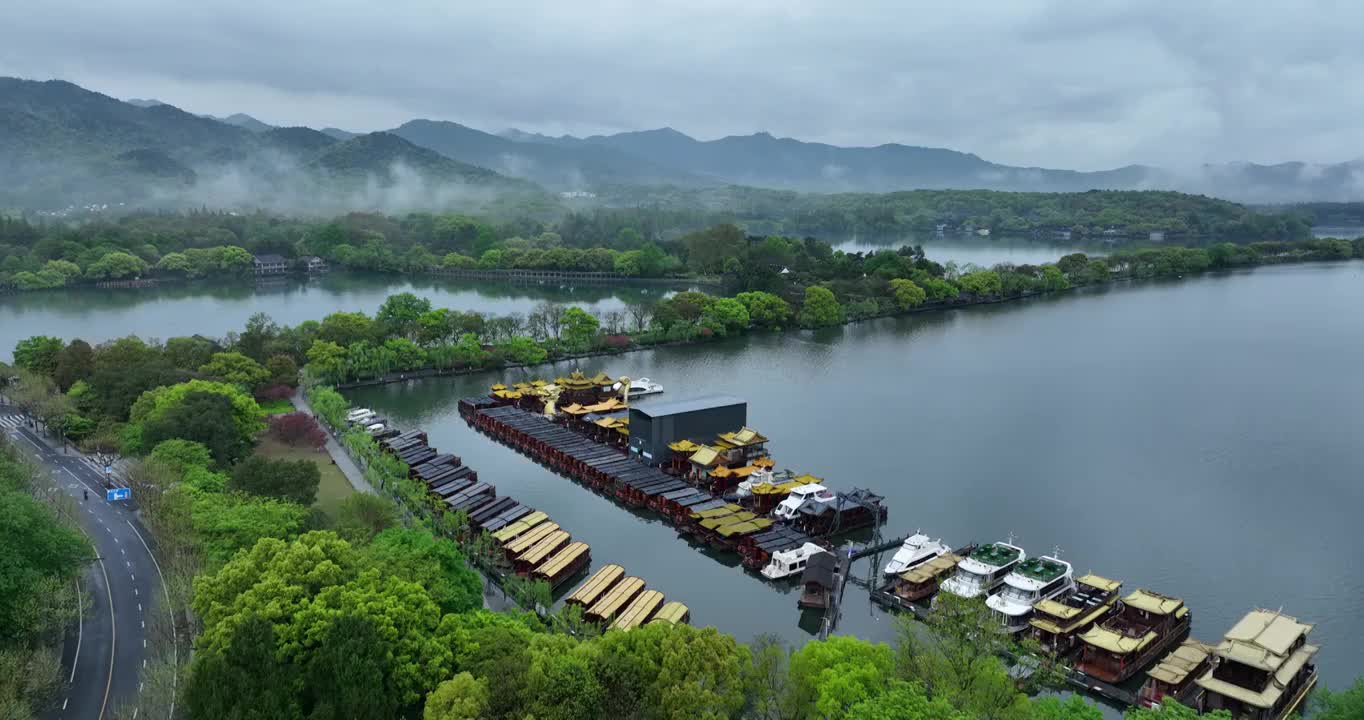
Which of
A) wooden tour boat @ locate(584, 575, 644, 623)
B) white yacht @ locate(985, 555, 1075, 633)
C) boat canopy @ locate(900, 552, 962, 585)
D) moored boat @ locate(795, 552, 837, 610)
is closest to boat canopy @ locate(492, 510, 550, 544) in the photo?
wooden tour boat @ locate(584, 575, 644, 623)

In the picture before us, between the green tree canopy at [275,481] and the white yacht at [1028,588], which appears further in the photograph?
the green tree canopy at [275,481]

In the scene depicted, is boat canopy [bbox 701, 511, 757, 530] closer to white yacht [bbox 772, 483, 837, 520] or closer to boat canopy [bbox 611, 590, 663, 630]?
white yacht [bbox 772, 483, 837, 520]

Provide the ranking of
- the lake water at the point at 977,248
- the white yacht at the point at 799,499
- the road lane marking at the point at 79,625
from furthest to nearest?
the lake water at the point at 977,248 < the white yacht at the point at 799,499 < the road lane marking at the point at 79,625

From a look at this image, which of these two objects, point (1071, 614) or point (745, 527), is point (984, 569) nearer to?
point (1071, 614)

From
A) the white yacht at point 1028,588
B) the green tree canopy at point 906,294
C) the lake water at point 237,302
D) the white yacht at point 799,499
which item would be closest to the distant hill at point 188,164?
the lake water at point 237,302

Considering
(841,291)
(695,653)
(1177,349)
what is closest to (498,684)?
(695,653)

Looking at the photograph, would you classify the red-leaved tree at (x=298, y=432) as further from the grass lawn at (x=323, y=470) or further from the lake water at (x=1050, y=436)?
the lake water at (x=1050, y=436)

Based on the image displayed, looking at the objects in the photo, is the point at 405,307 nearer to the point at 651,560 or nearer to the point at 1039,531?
the point at 651,560
